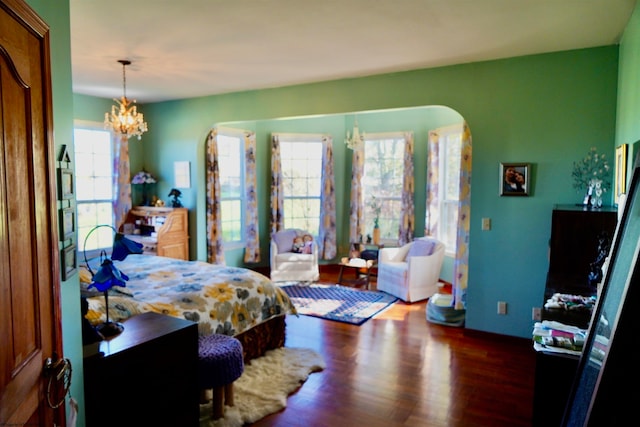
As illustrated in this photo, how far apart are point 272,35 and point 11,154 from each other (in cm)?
253

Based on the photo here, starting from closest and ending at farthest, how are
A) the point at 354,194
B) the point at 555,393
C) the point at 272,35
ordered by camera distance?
the point at 555,393, the point at 272,35, the point at 354,194

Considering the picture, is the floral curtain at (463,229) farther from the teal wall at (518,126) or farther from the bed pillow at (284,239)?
the bed pillow at (284,239)

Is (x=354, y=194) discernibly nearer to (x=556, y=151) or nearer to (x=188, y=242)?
(x=188, y=242)

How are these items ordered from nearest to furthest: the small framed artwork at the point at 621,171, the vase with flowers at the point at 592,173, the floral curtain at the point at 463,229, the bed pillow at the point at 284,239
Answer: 1. the small framed artwork at the point at 621,171
2. the vase with flowers at the point at 592,173
3. the floral curtain at the point at 463,229
4. the bed pillow at the point at 284,239

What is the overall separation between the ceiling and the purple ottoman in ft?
7.20

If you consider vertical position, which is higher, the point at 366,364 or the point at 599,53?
the point at 599,53

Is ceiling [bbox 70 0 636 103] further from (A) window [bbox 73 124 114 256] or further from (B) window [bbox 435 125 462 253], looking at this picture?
(B) window [bbox 435 125 462 253]

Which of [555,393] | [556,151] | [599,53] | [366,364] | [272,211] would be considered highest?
[599,53]

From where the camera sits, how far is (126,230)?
6016 millimetres

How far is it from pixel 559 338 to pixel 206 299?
2.35 metres

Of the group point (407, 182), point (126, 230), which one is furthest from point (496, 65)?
point (126, 230)

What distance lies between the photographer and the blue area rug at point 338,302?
15.7 feet

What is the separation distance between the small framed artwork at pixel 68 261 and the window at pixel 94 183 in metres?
4.56

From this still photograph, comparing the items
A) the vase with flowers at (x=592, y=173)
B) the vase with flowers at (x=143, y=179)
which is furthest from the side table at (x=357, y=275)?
the vase with flowers at (x=143, y=179)
